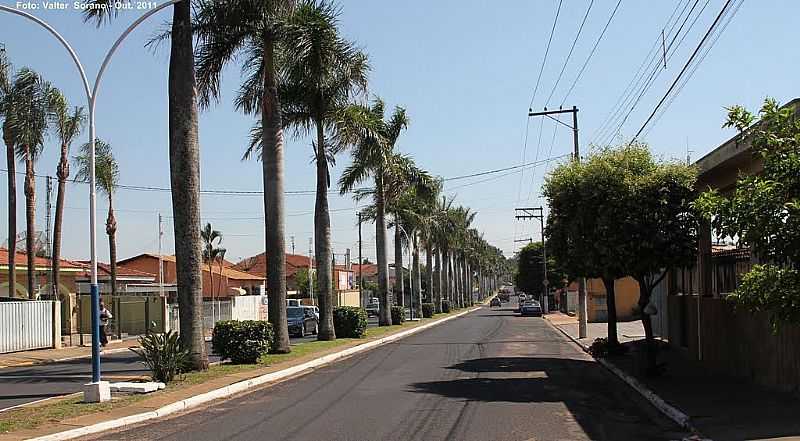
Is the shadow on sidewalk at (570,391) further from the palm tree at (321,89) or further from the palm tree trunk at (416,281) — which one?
the palm tree trunk at (416,281)

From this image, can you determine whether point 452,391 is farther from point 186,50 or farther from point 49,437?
point 186,50

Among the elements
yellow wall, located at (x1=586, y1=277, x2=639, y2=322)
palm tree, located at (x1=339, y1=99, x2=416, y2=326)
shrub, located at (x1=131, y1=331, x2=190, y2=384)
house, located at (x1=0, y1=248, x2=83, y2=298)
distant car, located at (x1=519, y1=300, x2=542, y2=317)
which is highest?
palm tree, located at (x1=339, y1=99, x2=416, y2=326)

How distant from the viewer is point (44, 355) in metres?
31.8

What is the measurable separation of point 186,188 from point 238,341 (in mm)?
4842

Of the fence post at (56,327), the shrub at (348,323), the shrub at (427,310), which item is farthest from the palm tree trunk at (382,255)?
the shrub at (427,310)

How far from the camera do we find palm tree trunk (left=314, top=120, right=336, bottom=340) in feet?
115

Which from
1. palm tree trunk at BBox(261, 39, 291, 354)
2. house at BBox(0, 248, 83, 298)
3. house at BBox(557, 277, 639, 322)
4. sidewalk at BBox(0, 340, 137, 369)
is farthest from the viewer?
house at BBox(557, 277, 639, 322)

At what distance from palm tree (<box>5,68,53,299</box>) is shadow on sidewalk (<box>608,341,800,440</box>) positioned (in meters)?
26.2

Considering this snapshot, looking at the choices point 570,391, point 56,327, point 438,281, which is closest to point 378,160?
point 56,327

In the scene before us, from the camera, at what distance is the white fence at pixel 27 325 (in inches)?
1277

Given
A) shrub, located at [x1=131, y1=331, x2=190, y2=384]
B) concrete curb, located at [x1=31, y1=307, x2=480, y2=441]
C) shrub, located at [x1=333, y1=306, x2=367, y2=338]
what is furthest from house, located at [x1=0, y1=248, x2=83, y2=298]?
shrub, located at [x1=131, y1=331, x2=190, y2=384]

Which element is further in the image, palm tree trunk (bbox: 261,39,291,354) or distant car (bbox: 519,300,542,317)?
distant car (bbox: 519,300,542,317)

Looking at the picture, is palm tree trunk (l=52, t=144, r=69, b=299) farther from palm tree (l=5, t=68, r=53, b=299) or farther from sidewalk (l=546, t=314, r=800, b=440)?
sidewalk (l=546, t=314, r=800, b=440)

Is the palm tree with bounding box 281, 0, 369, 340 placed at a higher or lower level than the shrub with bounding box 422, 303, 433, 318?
higher
